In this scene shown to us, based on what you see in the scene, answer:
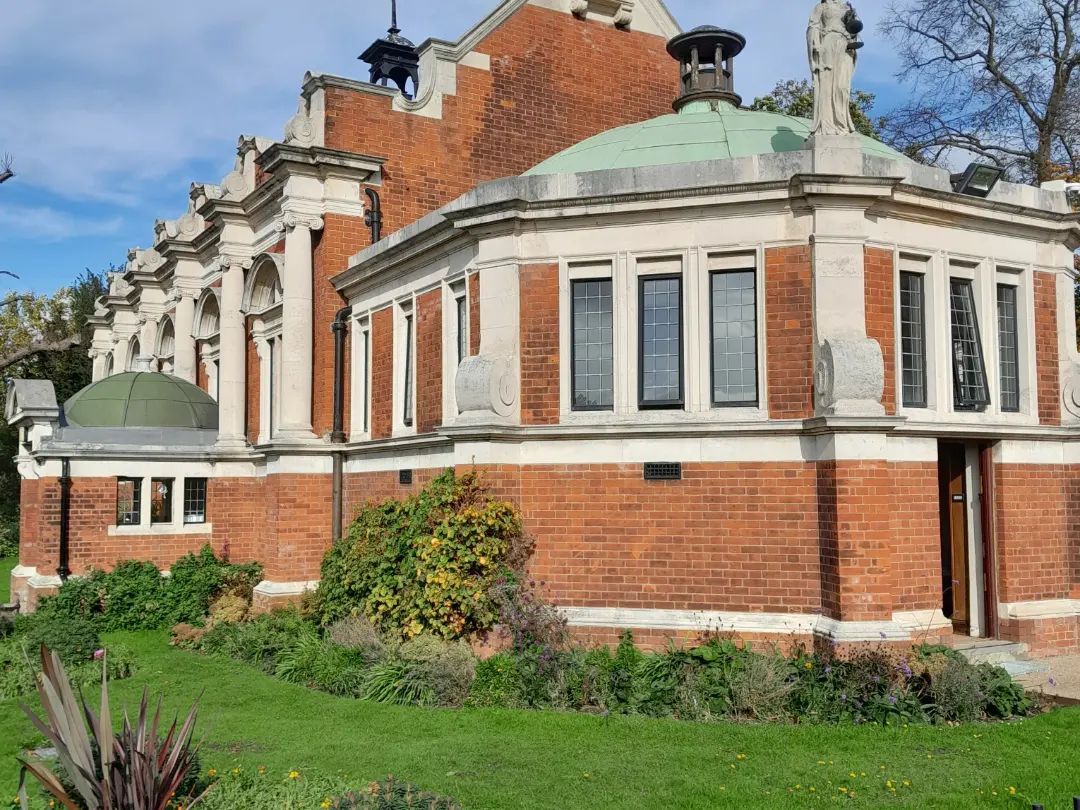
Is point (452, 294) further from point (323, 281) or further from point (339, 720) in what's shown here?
point (339, 720)

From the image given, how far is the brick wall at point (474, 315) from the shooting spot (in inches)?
513

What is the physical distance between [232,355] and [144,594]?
5.38m

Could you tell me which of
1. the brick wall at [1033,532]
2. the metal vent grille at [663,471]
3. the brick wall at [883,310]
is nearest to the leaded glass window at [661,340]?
the metal vent grille at [663,471]

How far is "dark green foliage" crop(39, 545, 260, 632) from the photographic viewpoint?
17.3 m

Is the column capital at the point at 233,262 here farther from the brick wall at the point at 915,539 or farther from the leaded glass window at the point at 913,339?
the brick wall at the point at 915,539

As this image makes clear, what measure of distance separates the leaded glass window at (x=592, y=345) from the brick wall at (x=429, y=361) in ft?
8.70

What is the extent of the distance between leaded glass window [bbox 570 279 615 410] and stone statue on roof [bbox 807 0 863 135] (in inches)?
131

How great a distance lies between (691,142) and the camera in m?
13.4

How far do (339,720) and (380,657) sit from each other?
5.73 feet

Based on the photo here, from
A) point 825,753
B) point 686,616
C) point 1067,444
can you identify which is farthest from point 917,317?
point 825,753

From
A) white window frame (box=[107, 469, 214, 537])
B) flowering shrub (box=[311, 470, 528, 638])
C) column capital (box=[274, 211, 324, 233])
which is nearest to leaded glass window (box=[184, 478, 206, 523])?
white window frame (box=[107, 469, 214, 537])

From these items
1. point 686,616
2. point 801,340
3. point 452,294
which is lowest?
point 686,616

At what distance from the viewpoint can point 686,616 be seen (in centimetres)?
1149

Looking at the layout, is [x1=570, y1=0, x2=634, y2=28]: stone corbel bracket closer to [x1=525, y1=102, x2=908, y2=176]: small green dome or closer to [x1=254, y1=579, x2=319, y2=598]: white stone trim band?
[x1=525, y1=102, x2=908, y2=176]: small green dome
